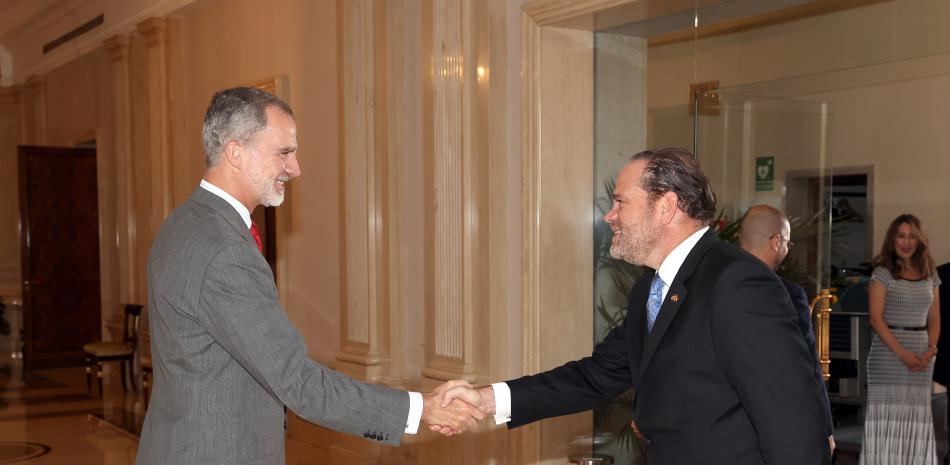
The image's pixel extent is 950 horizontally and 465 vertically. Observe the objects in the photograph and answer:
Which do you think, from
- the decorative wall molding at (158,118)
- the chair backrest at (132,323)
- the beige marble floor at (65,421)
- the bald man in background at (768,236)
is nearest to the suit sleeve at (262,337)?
the bald man in background at (768,236)

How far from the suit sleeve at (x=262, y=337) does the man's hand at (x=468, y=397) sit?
0.52m

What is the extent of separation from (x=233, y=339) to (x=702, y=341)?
117cm

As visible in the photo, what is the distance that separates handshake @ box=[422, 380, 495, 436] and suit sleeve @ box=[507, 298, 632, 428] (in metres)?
0.09

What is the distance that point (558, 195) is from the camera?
527cm

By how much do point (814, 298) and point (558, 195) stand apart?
4.63 feet

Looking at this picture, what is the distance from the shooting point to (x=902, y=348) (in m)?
4.59

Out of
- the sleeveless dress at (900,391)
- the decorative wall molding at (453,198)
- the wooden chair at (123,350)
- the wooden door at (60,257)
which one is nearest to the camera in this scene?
the sleeveless dress at (900,391)

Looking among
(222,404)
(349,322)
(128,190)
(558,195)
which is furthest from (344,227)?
(128,190)

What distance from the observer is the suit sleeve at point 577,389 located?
3152 millimetres

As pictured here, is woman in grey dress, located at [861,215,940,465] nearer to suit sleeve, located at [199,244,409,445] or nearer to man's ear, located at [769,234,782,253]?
man's ear, located at [769,234,782,253]

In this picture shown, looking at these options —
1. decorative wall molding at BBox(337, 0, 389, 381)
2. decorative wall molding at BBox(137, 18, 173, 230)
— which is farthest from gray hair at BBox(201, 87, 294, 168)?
decorative wall molding at BBox(137, 18, 173, 230)

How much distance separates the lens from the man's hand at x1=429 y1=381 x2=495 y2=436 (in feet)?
10.1

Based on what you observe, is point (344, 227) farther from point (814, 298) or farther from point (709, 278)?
point (709, 278)

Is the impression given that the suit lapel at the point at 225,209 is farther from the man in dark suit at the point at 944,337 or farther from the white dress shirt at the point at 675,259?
the man in dark suit at the point at 944,337
